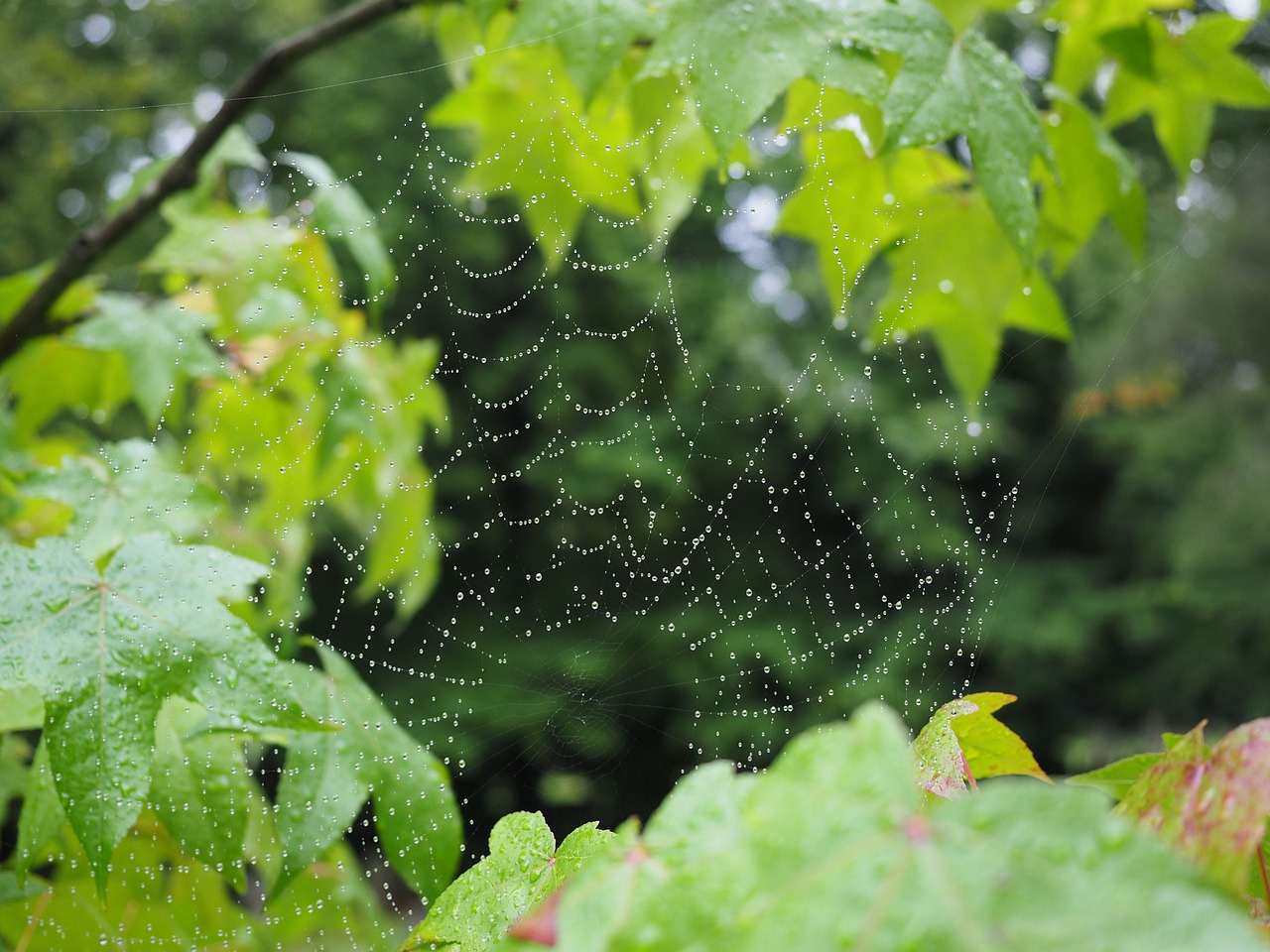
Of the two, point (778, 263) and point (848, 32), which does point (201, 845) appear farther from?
point (778, 263)

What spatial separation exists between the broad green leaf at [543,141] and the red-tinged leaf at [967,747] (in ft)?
1.97

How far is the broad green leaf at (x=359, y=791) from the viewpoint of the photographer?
553 mm

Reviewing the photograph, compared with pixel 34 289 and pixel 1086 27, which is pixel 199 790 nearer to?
pixel 34 289

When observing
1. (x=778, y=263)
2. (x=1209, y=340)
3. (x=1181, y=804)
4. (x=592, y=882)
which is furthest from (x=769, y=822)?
(x=778, y=263)

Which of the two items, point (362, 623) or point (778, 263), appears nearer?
point (362, 623)

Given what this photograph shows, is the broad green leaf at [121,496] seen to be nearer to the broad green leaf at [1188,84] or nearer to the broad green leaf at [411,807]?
the broad green leaf at [411,807]

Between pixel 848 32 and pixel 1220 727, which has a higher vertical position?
pixel 848 32

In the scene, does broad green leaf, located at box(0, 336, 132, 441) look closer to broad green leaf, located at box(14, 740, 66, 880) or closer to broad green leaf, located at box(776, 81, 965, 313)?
broad green leaf, located at box(14, 740, 66, 880)

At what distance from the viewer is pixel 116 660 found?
476 millimetres

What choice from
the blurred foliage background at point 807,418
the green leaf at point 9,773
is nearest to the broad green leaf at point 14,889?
the green leaf at point 9,773

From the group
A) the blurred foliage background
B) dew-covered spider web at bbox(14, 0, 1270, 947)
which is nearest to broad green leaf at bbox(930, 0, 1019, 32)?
dew-covered spider web at bbox(14, 0, 1270, 947)

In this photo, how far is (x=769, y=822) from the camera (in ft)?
0.72

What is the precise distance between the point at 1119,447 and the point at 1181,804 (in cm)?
809

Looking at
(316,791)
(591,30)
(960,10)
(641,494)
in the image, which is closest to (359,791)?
(316,791)
